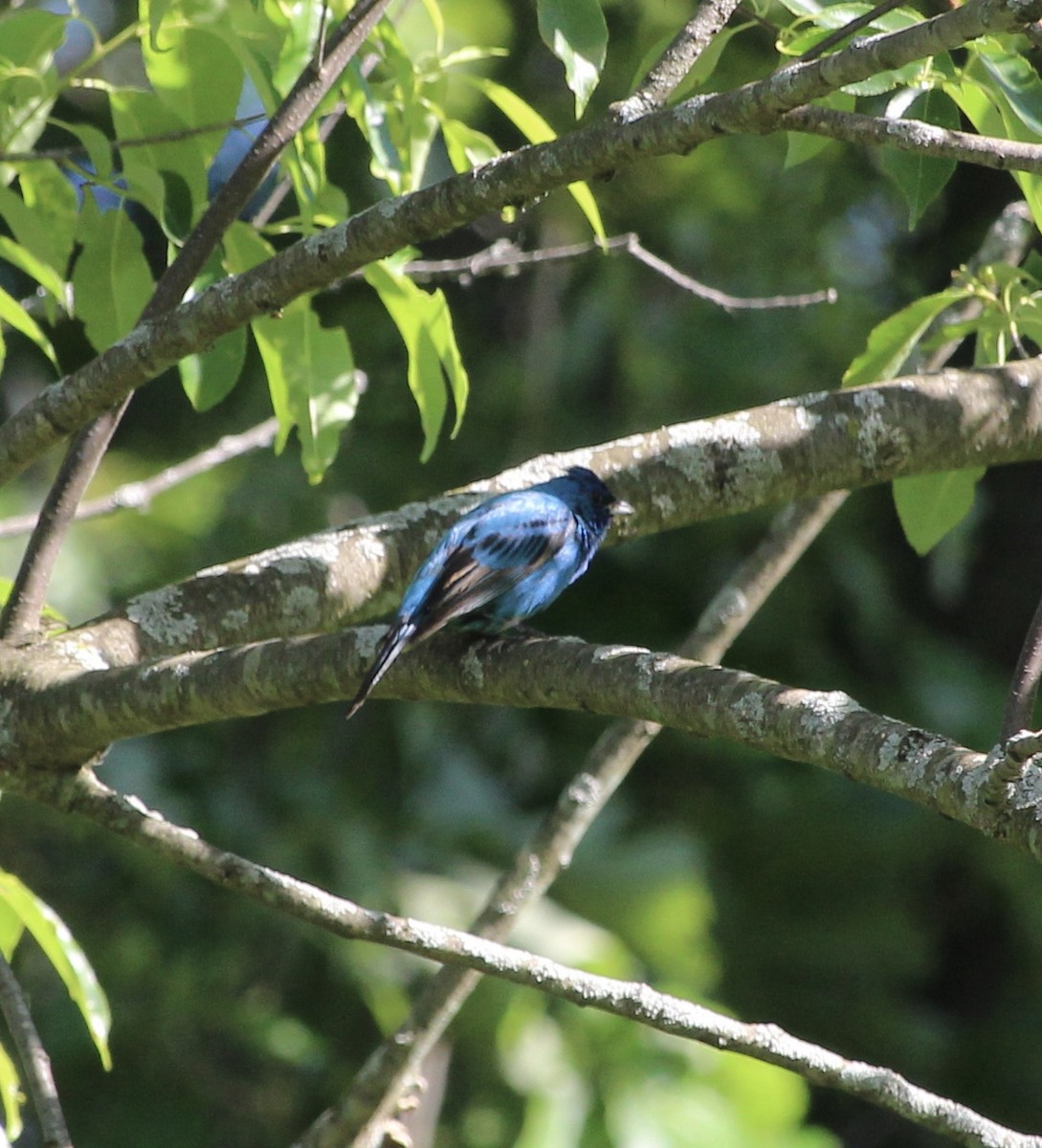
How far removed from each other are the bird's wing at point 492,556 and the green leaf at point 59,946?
858 mm

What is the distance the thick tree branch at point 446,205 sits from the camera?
81.7 inches

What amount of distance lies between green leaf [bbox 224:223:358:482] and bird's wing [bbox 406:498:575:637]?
1.28 feet

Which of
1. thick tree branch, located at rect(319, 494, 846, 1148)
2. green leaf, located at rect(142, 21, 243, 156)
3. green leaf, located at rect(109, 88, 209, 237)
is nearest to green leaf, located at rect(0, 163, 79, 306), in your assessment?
green leaf, located at rect(109, 88, 209, 237)

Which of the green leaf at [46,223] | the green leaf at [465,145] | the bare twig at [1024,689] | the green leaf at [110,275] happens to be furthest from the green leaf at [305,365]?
the bare twig at [1024,689]

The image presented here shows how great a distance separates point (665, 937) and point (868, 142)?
473 cm

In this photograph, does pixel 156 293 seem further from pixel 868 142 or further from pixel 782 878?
pixel 782 878

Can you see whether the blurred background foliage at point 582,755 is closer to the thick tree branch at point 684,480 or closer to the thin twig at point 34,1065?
the thick tree branch at point 684,480

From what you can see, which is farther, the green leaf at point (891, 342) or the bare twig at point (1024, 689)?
the green leaf at point (891, 342)

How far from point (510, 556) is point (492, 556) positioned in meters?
0.13

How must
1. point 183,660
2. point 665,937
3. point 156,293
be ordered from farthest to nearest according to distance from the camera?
point 665,937 < point 156,293 < point 183,660

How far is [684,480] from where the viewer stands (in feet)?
10.2

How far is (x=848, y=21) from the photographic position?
7.80 ft

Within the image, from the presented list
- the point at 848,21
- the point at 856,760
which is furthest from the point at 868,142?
the point at 856,760

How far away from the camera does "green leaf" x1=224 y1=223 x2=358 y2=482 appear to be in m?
3.13
